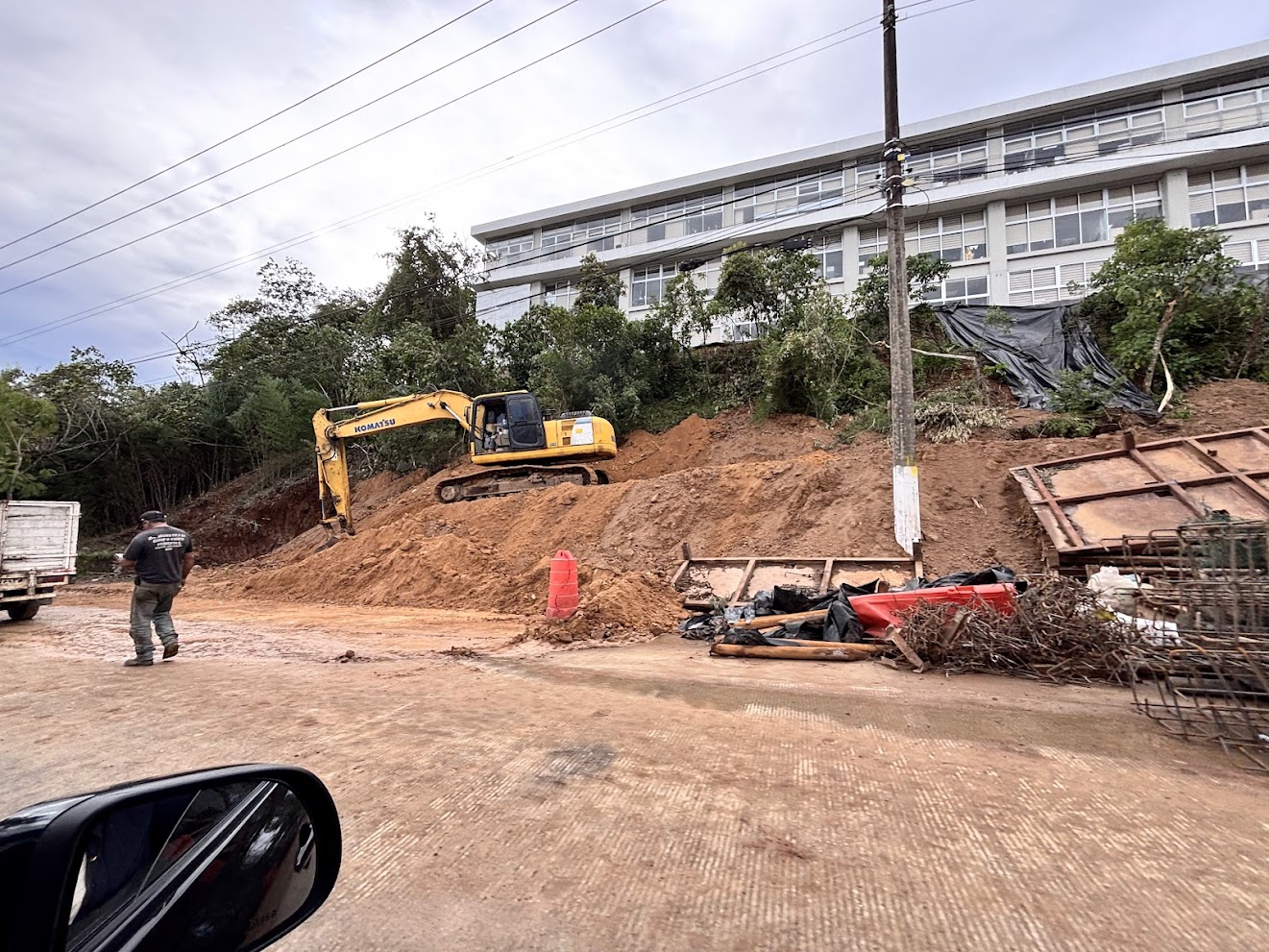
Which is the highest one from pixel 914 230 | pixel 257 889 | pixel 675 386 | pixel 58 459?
pixel 914 230

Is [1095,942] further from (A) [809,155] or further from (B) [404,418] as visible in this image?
(A) [809,155]

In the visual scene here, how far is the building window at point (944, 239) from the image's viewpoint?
87.9 ft

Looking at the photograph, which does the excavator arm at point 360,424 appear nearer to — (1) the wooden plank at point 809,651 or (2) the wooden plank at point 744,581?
(2) the wooden plank at point 744,581

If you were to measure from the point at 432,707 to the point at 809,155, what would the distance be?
3074cm

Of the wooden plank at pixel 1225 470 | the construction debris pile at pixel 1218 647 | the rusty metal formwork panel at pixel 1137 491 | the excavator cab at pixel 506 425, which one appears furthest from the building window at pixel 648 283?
the construction debris pile at pixel 1218 647

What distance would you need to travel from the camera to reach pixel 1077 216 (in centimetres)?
2545

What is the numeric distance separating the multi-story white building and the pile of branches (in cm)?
1670

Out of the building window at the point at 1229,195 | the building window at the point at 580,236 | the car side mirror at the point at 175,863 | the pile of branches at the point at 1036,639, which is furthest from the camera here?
the building window at the point at 580,236

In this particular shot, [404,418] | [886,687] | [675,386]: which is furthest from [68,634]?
[675,386]

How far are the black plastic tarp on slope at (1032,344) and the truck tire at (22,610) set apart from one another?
21148mm

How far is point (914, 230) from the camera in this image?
2802cm

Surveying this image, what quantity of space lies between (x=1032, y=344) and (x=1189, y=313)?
3.52 m

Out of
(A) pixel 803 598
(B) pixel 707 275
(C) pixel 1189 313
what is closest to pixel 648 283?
(B) pixel 707 275

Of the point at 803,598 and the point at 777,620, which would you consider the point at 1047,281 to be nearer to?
the point at 803,598
